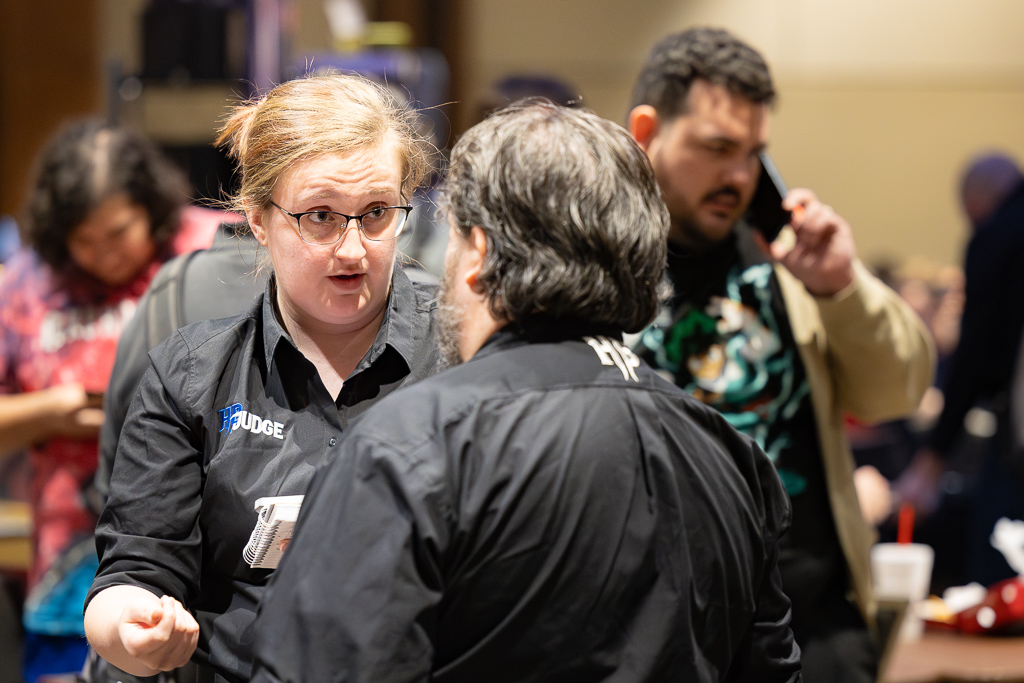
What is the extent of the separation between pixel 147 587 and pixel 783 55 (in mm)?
6150

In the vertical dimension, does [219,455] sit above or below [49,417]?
above

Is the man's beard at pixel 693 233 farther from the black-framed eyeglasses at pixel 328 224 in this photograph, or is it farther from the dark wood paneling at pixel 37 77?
the dark wood paneling at pixel 37 77

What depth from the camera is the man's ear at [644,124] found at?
194cm

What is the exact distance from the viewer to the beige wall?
21.2ft

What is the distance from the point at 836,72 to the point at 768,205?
200 inches

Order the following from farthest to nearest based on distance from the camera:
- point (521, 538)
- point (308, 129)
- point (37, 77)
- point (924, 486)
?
point (37, 77) → point (924, 486) → point (308, 129) → point (521, 538)

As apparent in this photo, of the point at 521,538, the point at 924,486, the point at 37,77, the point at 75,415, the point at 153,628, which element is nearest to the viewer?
the point at 521,538

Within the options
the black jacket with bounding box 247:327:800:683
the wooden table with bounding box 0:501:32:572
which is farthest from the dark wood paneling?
the black jacket with bounding box 247:327:800:683

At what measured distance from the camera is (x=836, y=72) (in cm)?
649

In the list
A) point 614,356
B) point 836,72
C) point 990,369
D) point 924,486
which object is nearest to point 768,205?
point 614,356

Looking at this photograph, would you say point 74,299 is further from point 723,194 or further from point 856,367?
point 856,367

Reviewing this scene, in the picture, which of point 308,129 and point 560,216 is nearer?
point 560,216

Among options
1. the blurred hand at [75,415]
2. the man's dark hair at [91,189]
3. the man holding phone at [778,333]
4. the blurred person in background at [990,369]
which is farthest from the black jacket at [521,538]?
the blurred person in background at [990,369]

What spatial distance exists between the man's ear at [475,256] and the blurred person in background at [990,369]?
2.80 meters
